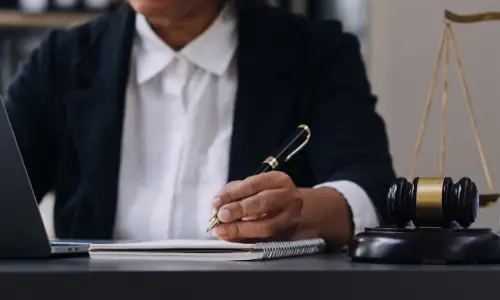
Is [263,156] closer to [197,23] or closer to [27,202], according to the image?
[197,23]

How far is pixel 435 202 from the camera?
0.66 meters

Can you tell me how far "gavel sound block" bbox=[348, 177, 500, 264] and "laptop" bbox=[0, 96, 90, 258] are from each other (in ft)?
0.80

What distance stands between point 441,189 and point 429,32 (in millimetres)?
1100

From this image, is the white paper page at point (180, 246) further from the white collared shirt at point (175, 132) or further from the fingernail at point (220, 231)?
the white collared shirt at point (175, 132)

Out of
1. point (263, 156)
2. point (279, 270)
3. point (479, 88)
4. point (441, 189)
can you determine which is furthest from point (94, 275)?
point (479, 88)

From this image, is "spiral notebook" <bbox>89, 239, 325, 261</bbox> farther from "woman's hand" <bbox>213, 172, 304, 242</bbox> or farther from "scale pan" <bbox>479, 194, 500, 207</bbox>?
"scale pan" <bbox>479, 194, 500, 207</bbox>

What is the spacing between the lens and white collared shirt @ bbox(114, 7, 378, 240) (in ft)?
4.28

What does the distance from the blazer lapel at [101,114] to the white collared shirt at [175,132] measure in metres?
0.02

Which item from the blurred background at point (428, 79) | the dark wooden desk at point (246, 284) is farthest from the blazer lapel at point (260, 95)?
the dark wooden desk at point (246, 284)

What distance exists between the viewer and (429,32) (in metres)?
1.71

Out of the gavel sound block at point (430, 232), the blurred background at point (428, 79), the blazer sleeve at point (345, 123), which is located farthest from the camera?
the blurred background at point (428, 79)

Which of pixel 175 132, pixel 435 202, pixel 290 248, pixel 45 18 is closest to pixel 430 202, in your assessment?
pixel 435 202

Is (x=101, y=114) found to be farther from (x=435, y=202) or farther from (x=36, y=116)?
(x=435, y=202)

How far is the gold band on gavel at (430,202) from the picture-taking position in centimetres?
66
